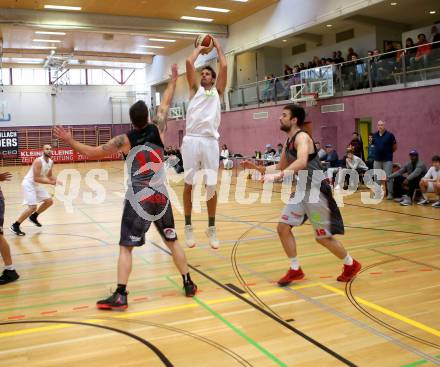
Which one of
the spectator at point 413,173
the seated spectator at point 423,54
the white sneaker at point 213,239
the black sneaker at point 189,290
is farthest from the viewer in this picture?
the seated spectator at point 423,54

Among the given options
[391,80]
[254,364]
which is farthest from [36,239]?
[391,80]

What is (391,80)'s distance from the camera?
15.7 m

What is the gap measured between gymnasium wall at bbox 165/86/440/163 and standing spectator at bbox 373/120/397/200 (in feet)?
10.8

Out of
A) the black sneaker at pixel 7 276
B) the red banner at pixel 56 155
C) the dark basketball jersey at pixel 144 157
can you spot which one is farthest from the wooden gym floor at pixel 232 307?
the red banner at pixel 56 155

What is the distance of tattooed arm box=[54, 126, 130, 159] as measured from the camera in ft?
14.3

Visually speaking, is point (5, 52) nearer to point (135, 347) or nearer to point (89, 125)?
point (89, 125)

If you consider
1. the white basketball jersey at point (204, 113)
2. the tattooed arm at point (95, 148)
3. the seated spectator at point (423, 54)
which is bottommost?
the tattooed arm at point (95, 148)

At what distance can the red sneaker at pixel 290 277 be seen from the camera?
5.32 m

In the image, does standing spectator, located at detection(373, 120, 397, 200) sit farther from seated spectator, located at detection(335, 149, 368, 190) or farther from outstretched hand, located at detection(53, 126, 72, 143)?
outstretched hand, located at detection(53, 126, 72, 143)

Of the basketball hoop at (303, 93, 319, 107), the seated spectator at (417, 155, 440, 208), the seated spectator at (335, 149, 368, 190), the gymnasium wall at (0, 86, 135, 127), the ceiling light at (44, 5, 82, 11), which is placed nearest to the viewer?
the seated spectator at (417, 155, 440, 208)

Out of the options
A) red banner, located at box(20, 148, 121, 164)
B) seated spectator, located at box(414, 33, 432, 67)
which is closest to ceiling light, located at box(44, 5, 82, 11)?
red banner, located at box(20, 148, 121, 164)

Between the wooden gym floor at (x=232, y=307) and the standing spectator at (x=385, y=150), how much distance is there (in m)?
4.13

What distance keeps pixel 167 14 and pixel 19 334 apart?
2286 cm

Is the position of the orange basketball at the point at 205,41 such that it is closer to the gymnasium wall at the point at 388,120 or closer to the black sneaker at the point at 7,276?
the black sneaker at the point at 7,276
